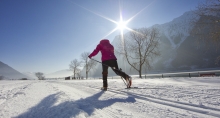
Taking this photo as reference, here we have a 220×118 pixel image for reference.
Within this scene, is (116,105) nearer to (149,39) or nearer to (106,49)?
(106,49)

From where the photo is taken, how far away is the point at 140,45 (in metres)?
26.4

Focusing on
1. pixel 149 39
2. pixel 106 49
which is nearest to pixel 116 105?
pixel 106 49

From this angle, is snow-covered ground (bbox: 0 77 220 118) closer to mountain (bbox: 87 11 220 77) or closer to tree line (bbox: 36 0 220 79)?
tree line (bbox: 36 0 220 79)

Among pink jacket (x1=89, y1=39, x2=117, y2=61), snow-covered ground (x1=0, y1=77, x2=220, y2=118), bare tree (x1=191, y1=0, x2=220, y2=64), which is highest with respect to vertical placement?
bare tree (x1=191, y1=0, x2=220, y2=64)

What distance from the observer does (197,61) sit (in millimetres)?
106812

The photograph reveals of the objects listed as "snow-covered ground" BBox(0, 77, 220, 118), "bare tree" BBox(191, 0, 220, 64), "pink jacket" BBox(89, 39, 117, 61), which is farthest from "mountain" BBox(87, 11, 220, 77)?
"snow-covered ground" BBox(0, 77, 220, 118)

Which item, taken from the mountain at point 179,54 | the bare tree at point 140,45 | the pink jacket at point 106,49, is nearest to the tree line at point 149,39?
the bare tree at point 140,45

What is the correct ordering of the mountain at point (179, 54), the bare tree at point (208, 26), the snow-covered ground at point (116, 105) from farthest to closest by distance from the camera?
1. the mountain at point (179, 54)
2. the bare tree at point (208, 26)
3. the snow-covered ground at point (116, 105)

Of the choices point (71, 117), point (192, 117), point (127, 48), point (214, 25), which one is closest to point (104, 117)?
point (71, 117)

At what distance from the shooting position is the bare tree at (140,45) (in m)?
25.0

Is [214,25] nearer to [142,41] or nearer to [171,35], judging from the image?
[142,41]

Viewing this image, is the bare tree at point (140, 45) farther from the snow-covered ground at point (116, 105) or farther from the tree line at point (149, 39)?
the snow-covered ground at point (116, 105)

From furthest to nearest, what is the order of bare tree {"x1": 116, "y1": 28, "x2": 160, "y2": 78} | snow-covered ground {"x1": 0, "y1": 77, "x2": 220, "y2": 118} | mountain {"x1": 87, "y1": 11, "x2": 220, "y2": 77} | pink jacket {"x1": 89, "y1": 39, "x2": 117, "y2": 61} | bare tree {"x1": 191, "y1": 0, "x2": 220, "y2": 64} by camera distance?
1. mountain {"x1": 87, "y1": 11, "x2": 220, "y2": 77}
2. bare tree {"x1": 116, "y1": 28, "x2": 160, "y2": 78}
3. bare tree {"x1": 191, "y1": 0, "x2": 220, "y2": 64}
4. pink jacket {"x1": 89, "y1": 39, "x2": 117, "y2": 61}
5. snow-covered ground {"x1": 0, "y1": 77, "x2": 220, "y2": 118}

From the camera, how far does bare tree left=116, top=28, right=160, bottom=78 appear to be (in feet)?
82.0
